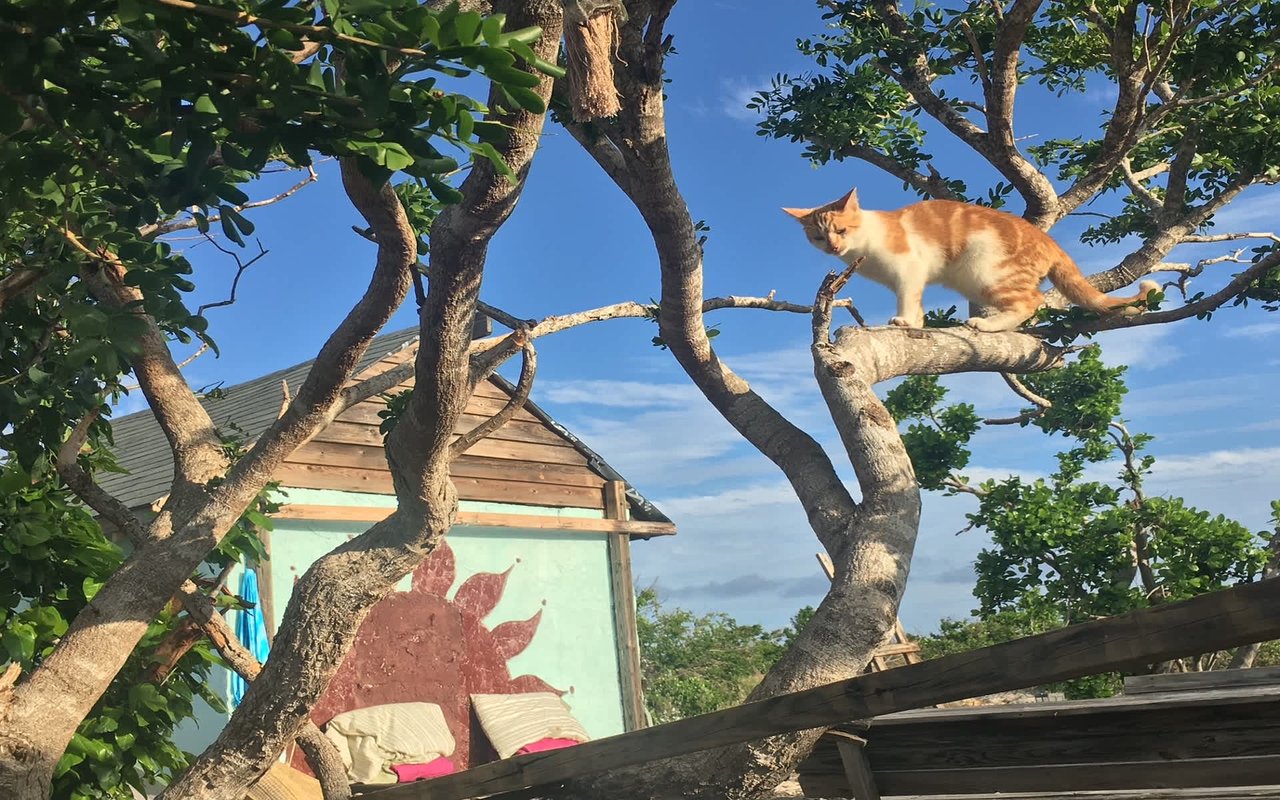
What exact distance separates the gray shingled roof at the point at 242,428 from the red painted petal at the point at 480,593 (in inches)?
75.9

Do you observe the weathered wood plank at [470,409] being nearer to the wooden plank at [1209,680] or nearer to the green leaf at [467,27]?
the wooden plank at [1209,680]

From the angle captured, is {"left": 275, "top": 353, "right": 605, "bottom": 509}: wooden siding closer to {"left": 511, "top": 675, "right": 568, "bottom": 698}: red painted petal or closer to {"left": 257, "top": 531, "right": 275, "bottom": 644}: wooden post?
{"left": 257, "top": 531, "right": 275, "bottom": 644}: wooden post

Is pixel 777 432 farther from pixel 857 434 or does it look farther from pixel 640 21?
pixel 640 21

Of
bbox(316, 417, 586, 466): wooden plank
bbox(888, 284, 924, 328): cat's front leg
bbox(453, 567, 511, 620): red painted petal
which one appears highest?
bbox(888, 284, 924, 328): cat's front leg

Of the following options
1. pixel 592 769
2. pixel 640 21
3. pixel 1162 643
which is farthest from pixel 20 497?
pixel 1162 643

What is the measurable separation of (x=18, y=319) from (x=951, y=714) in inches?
168

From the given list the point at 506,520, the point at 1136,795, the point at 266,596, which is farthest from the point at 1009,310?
the point at 266,596

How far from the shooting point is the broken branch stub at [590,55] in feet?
11.7

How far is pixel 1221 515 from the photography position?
909 cm

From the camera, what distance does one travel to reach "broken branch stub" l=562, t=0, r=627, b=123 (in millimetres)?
3562

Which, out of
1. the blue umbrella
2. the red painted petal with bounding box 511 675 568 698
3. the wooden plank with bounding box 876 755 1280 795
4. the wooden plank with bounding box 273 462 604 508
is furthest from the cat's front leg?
the red painted petal with bounding box 511 675 568 698

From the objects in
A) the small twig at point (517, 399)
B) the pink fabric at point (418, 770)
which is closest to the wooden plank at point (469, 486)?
the pink fabric at point (418, 770)

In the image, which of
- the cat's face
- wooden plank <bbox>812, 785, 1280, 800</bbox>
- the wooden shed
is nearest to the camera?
wooden plank <bbox>812, 785, 1280, 800</bbox>

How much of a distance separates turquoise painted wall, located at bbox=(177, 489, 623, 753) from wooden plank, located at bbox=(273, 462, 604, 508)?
0.10m
